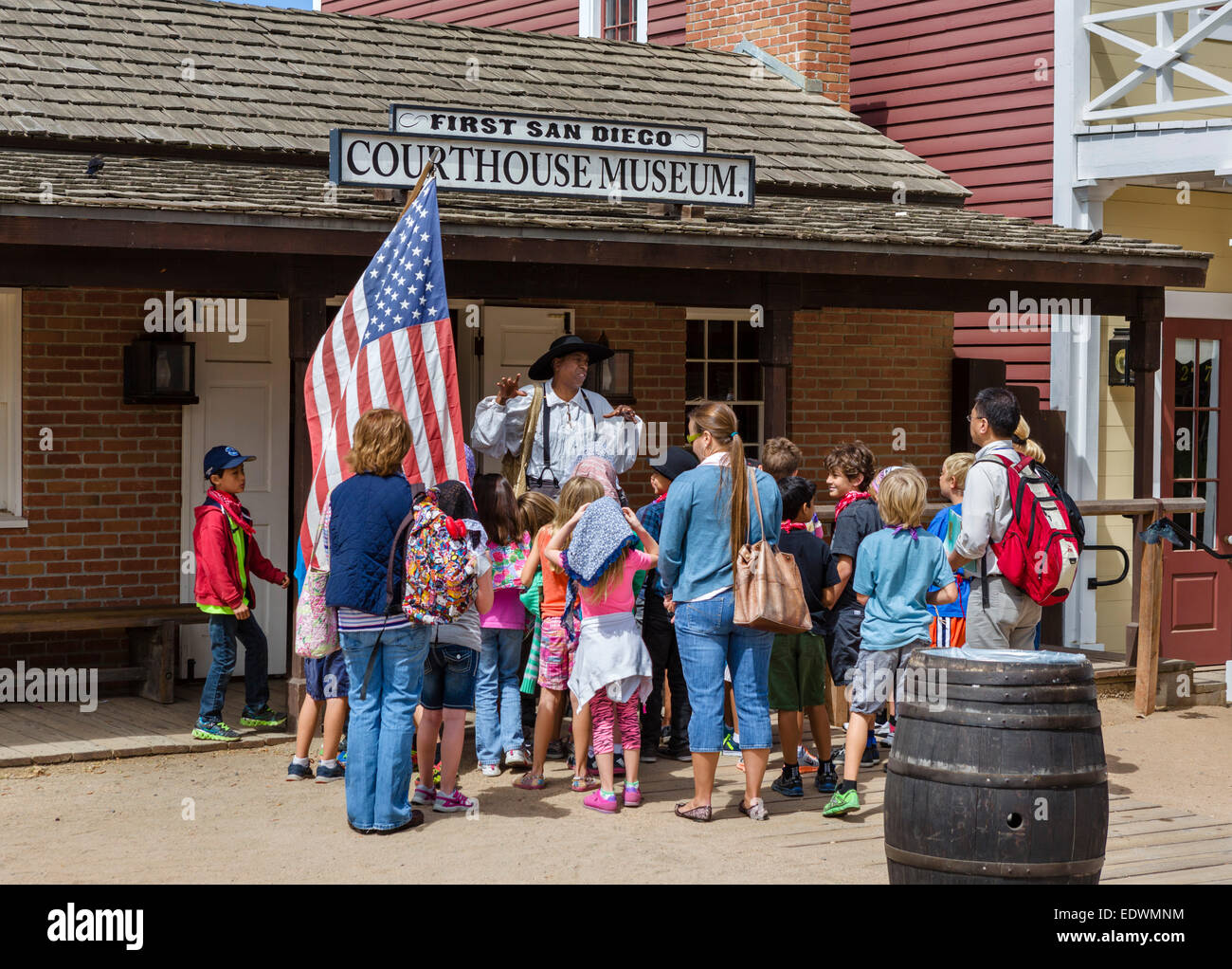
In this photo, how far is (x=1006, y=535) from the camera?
281 inches

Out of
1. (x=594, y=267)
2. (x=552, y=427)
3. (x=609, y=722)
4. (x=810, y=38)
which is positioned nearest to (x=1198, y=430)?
(x=810, y=38)

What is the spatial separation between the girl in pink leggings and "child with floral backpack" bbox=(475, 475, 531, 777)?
453mm

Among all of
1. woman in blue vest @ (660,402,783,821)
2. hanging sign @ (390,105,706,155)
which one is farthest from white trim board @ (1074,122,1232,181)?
woman in blue vest @ (660,402,783,821)

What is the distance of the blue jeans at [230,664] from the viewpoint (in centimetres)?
833

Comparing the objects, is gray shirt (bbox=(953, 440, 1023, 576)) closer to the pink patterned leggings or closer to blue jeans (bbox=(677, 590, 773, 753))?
blue jeans (bbox=(677, 590, 773, 753))

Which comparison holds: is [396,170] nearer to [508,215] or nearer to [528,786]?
[508,215]

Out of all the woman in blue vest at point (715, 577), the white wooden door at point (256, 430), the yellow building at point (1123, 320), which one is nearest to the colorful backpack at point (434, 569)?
the woman in blue vest at point (715, 577)

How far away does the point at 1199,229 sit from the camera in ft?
41.6

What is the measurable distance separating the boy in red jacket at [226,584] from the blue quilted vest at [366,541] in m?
1.97

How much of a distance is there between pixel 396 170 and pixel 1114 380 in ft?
20.4

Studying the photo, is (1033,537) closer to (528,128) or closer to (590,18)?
(528,128)

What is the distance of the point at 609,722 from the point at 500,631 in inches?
32.4

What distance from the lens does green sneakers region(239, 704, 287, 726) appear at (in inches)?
342
